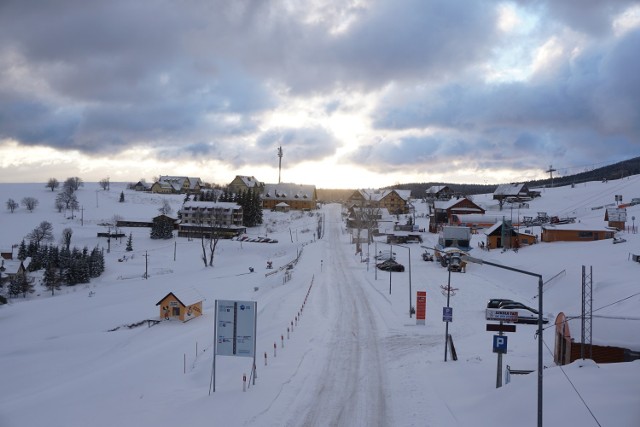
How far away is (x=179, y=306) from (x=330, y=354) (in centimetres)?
1903

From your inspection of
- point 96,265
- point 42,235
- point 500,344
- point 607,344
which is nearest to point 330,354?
point 500,344

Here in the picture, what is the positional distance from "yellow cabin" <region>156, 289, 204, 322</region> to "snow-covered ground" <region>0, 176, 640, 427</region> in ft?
2.83

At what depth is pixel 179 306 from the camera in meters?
41.0

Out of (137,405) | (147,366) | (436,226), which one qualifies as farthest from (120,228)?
(137,405)

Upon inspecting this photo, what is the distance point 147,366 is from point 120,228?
100459 mm

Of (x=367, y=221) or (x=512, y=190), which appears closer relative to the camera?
(x=367, y=221)

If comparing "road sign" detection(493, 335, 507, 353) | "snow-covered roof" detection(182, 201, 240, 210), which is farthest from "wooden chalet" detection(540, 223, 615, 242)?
"snow-covered roof" detection(182, 201, 240, 210)

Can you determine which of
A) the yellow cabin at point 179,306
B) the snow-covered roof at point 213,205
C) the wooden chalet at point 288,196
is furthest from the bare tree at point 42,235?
the yellow cabin at point 179,306

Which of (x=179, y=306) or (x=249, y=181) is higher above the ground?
(x=249, y=181)

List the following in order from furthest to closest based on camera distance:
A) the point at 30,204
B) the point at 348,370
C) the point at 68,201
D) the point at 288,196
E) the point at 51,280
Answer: the point at 288,196 → the point at 68,201 → the point at 30,204 → the point at 51,280 → the point at 348,370

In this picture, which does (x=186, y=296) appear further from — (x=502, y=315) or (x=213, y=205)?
(x=213, y=205)

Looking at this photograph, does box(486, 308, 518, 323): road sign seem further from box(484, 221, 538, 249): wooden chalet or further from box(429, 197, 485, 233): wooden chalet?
box(429, 197, 485, 233): wooden chalet

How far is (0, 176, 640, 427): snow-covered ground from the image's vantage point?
17.5 meters

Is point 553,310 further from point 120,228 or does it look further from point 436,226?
point 120,228
